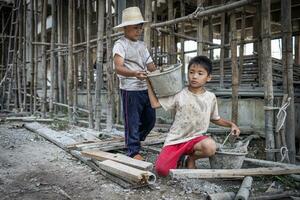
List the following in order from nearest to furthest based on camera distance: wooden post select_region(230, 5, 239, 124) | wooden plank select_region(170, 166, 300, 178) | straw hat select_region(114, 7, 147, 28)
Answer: wooden plank select_region(170, 166, 300, 178) → straw hat select_region(114, 7, 147, 28) → wooden post select_region(230, 5, 239, 124)

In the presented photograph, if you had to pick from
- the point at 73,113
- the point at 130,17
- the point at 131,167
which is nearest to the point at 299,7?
the point at 73,113

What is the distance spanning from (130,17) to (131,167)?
1655mm

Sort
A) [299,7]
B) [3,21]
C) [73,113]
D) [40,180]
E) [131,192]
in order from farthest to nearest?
[3,21]
[299,7]
[73,113]
[40,180]
[131,192]

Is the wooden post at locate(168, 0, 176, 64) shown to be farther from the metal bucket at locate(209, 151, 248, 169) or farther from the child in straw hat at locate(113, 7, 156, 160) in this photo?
the metal bucket at locate(209, 151, 248, 169)

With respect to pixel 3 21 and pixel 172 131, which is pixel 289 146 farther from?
pixel 3 21

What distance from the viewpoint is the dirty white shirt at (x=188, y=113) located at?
349cm

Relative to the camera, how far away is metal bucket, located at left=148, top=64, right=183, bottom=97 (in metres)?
3.39

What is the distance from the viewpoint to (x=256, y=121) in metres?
6.29

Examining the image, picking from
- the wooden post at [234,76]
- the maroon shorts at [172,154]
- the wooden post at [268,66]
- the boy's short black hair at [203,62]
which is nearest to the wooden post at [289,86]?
the wooden post at [268,66]

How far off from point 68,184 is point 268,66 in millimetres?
2396

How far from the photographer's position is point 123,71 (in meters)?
3.72

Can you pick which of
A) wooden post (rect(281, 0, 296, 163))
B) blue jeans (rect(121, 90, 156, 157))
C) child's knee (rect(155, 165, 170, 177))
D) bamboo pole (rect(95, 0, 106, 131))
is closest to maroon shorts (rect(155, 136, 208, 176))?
child's knee (rect(155, 165, 170, 177))

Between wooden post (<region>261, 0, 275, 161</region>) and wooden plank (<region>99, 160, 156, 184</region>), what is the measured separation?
58.2 inches

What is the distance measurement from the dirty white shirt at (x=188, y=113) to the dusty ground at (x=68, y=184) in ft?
1.46
